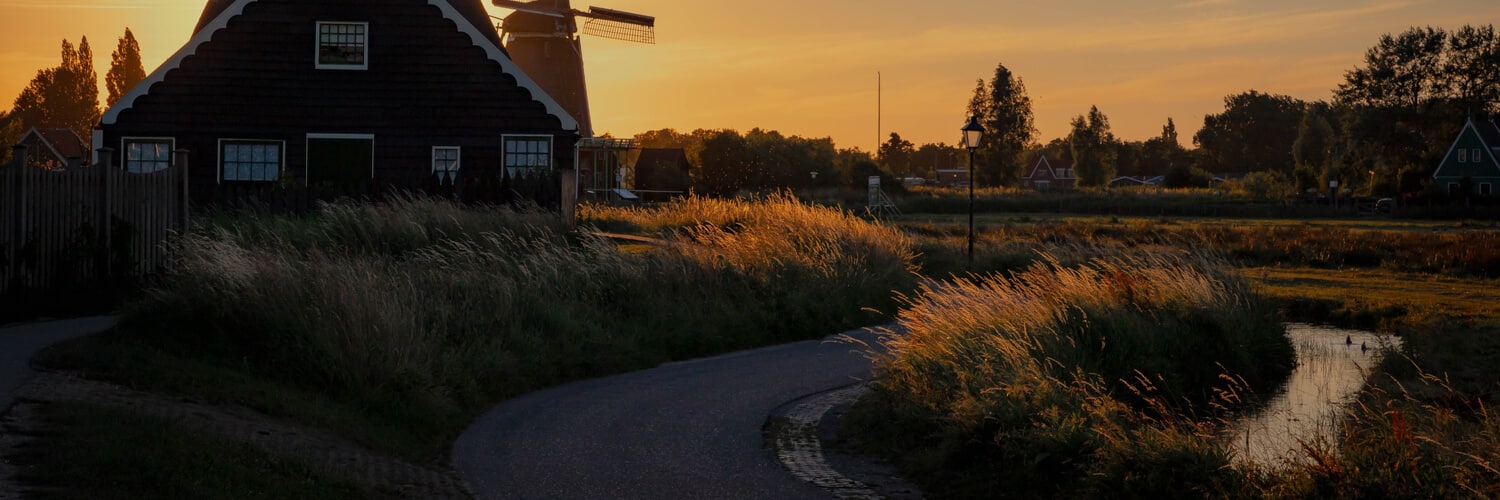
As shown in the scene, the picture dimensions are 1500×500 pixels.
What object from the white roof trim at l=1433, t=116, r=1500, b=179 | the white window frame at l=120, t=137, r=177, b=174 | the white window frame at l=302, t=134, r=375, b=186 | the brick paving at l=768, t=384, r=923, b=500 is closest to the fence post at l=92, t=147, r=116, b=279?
the brick paving at l=768, t=384, r=923, b=500

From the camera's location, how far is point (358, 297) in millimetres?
13656

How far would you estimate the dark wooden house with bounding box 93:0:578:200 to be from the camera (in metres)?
32.4

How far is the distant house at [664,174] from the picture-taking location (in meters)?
76.2

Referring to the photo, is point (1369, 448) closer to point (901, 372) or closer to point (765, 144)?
point (901, 372)

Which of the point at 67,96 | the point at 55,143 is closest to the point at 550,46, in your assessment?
the point at 55,143

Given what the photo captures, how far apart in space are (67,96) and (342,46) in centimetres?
12439

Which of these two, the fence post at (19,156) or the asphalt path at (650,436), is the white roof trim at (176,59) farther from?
the asphalt path at (650,436)

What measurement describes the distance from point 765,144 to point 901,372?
76.4 meters

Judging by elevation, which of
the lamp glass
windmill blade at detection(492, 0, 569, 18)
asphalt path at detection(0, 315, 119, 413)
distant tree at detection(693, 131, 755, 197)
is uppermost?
windmill blade at detection(492, 0, 569, 18)

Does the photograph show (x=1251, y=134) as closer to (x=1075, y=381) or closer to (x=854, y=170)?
(x=854, y=170)

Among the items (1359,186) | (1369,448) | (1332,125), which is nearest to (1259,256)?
(1369,448)

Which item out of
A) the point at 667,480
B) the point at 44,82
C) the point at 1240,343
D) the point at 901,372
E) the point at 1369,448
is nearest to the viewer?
the point at 1369,448

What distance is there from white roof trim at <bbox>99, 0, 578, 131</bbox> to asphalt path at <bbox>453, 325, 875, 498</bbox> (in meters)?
17.7

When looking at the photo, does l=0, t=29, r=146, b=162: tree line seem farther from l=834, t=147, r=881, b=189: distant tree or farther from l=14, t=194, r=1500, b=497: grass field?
l=14, t=194, r=1500, b=497: grass field
